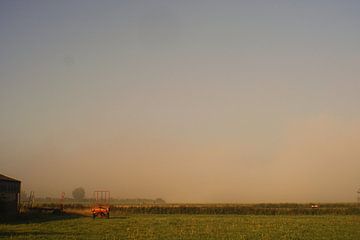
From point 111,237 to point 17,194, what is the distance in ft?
139

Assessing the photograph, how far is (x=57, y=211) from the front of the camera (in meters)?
74.7

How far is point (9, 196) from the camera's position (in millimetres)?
65562

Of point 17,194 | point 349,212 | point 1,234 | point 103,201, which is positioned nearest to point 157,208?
point 103,201

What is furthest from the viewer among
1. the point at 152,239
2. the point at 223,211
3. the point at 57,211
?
the point at 223,211

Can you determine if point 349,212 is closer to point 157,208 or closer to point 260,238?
point 157,208

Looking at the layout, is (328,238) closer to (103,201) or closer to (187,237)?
(187,237)

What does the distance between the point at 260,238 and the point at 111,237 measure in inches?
401

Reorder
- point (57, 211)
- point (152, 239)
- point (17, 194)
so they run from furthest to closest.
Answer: point (57, 211) → point (17, 194) → point (152, 239)

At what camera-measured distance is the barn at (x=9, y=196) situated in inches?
2440

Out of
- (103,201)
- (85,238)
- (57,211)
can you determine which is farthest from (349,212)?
(85,238)

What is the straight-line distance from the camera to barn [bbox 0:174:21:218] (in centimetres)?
6197

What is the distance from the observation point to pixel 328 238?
32.1 meters

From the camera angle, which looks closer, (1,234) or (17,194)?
(1,234)

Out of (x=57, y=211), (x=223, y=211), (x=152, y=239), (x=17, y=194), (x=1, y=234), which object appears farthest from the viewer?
(x=223, y=211)
